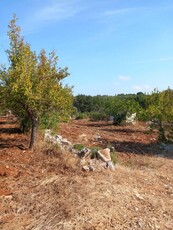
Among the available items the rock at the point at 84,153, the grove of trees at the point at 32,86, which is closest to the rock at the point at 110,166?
the rock at the point at 84,153

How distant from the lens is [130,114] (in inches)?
765

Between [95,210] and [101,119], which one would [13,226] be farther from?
[101,119]

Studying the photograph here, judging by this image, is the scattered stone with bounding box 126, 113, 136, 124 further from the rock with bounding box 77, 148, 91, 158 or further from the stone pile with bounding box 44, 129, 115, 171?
the rock with bounding box 77, 148, 91, 158

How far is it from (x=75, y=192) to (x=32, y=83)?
3.71 metres

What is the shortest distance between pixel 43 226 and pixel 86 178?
225cm

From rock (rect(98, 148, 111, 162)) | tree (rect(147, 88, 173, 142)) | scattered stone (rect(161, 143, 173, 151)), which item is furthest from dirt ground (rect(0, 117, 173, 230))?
tree (rect(147, 88, 173, 142))

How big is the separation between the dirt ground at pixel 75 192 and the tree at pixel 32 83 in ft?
4.21

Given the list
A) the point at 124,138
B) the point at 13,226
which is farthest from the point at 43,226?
the point at 124,138

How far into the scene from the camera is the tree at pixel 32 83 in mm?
8633

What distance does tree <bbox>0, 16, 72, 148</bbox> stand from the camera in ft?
28.3

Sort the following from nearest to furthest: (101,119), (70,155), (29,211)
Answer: (29,211) < (70,155) < (101,119)

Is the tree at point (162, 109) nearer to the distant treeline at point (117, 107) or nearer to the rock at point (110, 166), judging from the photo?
the distant treeline at point (117, 107)

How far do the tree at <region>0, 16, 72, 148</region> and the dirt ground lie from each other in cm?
128

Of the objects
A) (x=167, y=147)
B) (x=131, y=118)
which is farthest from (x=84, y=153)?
(x=131, y=118)
